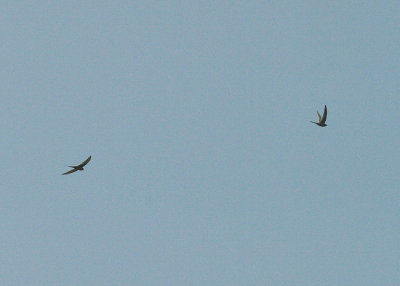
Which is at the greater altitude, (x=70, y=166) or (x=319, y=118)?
(x=319, y=118)

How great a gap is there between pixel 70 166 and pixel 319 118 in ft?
163

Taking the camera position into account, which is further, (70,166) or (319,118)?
(319,118)

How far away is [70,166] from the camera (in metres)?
109

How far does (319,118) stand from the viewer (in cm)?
13012
